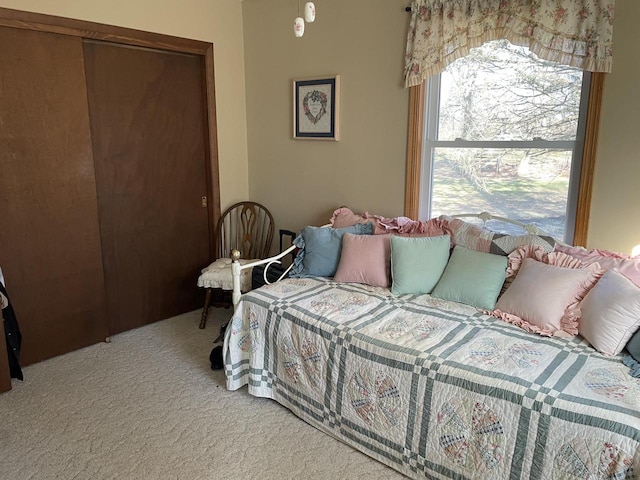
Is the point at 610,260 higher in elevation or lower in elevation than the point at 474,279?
higher

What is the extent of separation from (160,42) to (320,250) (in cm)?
178

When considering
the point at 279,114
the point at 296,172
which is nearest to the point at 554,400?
the point at 296,172

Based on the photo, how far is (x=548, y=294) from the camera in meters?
2.21

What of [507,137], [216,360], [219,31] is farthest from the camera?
[219,31]

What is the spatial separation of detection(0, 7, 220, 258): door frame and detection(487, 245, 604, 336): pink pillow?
2.31 metres

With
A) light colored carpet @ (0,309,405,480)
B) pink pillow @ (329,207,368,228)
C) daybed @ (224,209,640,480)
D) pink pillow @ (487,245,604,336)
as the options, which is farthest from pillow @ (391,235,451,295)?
light colored carpet @ (0,309,405,480)

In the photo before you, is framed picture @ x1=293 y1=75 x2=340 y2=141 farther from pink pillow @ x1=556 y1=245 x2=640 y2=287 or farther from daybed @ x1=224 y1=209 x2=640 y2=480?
pink pillow @ x1=556 y1=245 x2=640 y2=287

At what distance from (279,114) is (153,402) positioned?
219 centimetres

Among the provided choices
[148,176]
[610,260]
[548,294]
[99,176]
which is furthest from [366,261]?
[99,176]

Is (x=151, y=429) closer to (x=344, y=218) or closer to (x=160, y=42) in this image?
(x=344, y=218)

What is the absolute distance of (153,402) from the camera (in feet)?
8.68

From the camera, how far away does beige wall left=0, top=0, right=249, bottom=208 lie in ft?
10.0

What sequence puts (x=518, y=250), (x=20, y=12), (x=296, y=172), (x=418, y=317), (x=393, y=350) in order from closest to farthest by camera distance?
1. (x=393, y=350)
2. (x=418, y=317)
3. (x=518, y=250)
4. (x=20, y=12)
5. (x=296, y=172)

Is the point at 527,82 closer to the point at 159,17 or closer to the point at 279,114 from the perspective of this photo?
the point at 279,114
